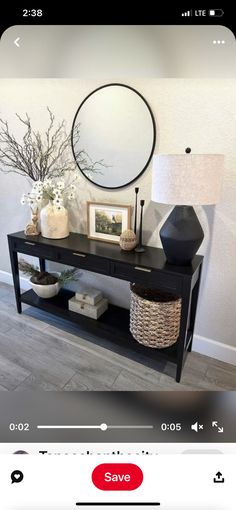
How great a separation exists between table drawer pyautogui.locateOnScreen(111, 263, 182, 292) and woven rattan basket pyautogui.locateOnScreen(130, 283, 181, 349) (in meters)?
0.13

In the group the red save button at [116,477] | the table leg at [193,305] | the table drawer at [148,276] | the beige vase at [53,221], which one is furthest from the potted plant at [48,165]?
the red save button at [116,477]

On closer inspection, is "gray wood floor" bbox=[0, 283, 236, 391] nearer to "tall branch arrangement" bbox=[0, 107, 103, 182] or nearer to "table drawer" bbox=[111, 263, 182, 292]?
"table drawer" bbox=[111, 263, 182, 292]

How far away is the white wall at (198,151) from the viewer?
107 centimetres

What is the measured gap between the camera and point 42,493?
307 millimetres

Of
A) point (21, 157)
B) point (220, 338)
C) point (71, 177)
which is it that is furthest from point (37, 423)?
point (21, 157)

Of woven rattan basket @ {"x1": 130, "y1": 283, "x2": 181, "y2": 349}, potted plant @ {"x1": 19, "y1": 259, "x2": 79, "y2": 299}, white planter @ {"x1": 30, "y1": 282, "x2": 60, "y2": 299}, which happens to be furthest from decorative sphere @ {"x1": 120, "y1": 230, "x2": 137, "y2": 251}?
white planter @ {"x1": 30, "y1": 282, "x2": 60, "y2": 299}

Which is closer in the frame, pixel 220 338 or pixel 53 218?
pixel 220 338

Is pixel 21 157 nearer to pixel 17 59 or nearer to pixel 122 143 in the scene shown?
pixel 122 143

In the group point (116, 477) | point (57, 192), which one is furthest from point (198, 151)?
point (116, 477)

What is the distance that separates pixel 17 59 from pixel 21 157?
4.59 feet

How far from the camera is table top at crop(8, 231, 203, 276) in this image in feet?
3.65

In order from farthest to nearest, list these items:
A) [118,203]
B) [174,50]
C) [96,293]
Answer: [96,293], [118,203], [174,50]

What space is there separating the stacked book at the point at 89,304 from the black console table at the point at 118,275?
3 centimetres

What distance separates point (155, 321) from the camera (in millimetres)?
1221
